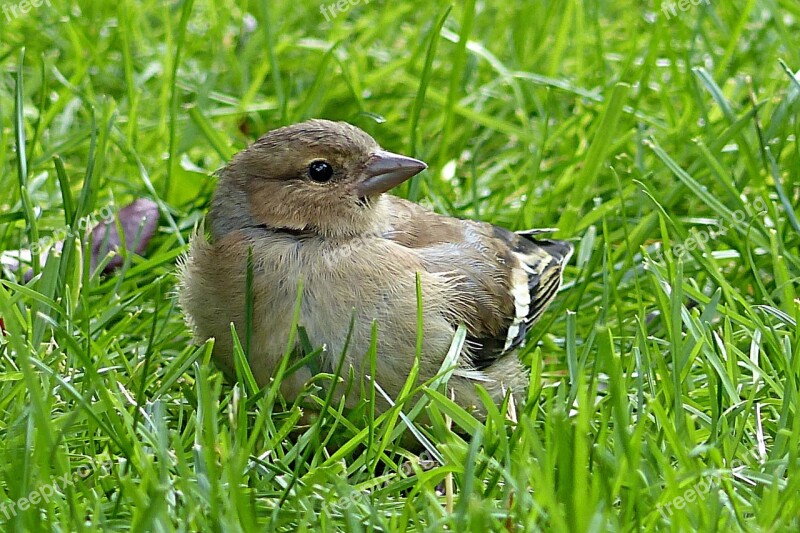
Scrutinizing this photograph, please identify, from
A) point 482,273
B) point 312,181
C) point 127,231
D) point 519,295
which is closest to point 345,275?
point 312,181

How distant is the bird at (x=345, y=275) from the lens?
3.01m

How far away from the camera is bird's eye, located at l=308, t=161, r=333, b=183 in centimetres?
336

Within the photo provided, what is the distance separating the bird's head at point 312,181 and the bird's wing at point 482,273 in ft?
0.43

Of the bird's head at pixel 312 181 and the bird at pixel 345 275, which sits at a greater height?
the bird's head at pixel 312 181

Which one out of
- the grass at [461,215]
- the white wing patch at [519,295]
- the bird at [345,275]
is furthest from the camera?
the white wing patch at [519,295]

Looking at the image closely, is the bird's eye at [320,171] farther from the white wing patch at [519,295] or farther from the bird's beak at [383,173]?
the white wing patch at [519,295]

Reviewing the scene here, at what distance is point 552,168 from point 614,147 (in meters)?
0.27

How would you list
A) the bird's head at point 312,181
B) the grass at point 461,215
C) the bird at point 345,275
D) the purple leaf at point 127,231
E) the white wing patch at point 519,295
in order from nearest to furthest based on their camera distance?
the grass at point 461,215
the bird at point 345,275
the bird's head at point 312,181
the white wing patch at point 519,295
the purple leaf at point 127,231

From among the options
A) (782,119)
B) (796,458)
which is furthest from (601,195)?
(796,458)

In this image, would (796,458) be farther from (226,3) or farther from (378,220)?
(226,3)

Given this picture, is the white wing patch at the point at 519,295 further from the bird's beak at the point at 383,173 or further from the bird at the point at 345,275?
the bird's beak at the point at 383,173

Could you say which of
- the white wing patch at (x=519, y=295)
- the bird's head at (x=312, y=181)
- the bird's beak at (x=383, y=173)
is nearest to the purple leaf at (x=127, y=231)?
the bird's head at (x=312, y=181)

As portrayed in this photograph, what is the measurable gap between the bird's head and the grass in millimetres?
472

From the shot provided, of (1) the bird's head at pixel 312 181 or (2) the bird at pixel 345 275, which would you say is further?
(1) the bird's head at pixel 312 181
